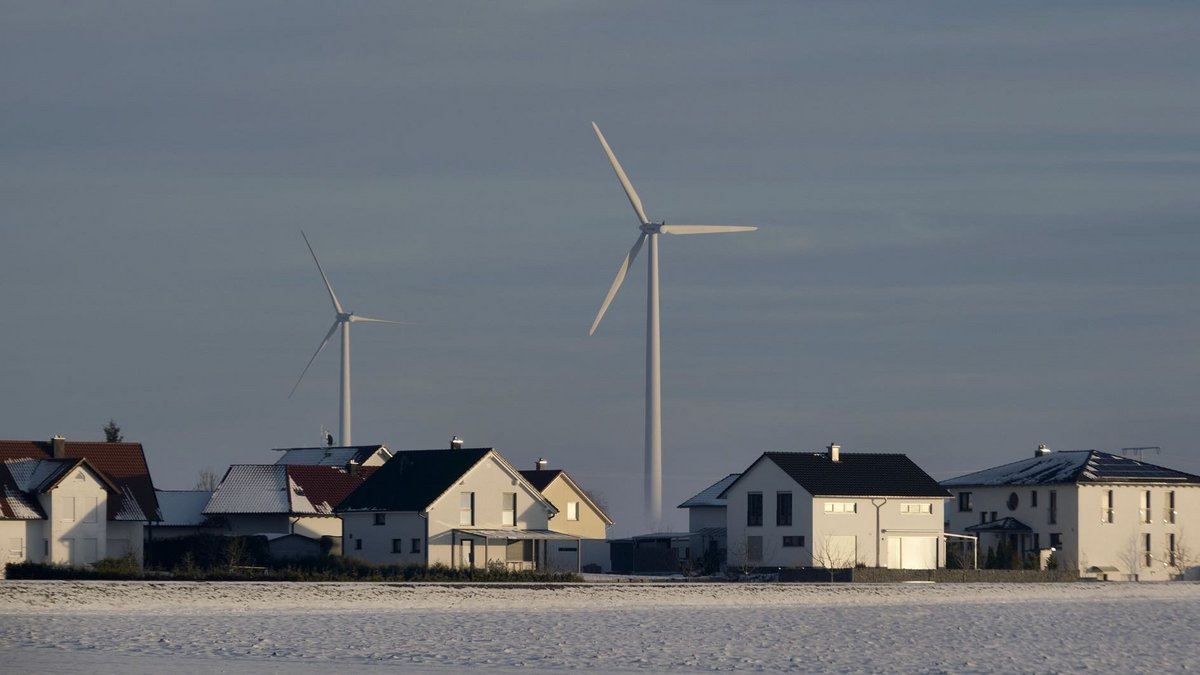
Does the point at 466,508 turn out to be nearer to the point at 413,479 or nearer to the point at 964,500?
the point at 413,479

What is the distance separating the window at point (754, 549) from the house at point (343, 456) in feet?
81.1

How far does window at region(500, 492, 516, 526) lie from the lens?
3393 inches

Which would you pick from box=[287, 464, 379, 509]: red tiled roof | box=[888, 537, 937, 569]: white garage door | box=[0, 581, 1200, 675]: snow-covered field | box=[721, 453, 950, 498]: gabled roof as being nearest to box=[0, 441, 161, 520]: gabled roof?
box=[287, 464, 379, 509]: red tiled roof

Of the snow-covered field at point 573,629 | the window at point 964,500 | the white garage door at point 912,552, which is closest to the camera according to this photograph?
the snow-covered field at point 573,629

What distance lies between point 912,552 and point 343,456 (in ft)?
112

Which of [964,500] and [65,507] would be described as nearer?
[65,507]

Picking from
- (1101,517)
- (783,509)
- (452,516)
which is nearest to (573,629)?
(452,516)

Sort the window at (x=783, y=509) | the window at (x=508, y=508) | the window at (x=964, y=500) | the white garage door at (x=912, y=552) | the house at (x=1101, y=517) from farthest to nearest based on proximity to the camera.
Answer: the window at (x=964, y=500) → the house at (x=1101, y=517) → the window at (x=783, y=509) → the white garage door at (x=912, y=552) → the window at (x=508, y=508)

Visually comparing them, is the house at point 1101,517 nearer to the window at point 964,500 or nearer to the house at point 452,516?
the window at point 964,500

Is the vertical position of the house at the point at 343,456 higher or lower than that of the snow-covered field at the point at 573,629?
higher

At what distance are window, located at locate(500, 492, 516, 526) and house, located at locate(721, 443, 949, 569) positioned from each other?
10.1m

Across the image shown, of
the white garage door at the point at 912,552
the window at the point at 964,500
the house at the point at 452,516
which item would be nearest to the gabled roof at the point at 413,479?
the house at the point at 452,516

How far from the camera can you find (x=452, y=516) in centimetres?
8406

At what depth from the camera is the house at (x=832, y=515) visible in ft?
283
